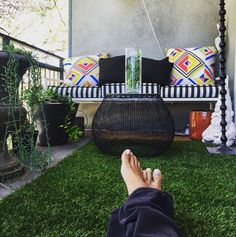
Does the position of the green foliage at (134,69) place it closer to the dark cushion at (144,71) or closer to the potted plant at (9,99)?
the potted plant at (9,99)

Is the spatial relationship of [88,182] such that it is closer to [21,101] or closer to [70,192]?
[70,192]

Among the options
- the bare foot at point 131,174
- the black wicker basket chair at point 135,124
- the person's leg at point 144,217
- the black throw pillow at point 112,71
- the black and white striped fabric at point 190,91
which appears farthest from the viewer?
the black throw pillow at point 112,71

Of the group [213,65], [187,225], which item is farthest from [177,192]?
[213,65]

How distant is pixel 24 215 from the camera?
0.85 m

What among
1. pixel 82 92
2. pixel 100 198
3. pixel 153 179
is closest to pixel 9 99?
pixel 100 198

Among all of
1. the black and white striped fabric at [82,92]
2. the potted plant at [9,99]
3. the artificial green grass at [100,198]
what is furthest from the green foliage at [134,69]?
the black and white striped fabric at [82,92]

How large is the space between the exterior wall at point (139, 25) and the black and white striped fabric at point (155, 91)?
92 cm

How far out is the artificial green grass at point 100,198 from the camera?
2.53ft

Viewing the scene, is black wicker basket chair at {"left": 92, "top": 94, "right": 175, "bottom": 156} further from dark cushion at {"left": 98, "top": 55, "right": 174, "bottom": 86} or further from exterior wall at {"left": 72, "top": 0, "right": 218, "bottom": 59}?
exterior wall at {"left": 72, "top": 0, "right": 218, "bottom": 59}

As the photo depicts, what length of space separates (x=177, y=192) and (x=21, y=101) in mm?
868

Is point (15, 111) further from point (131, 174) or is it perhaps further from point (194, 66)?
point (194, 66)

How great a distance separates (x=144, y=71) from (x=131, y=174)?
1.87m

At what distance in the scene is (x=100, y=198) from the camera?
1.00 metres

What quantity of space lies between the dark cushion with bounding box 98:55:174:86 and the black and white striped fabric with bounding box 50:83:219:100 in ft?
0.47
